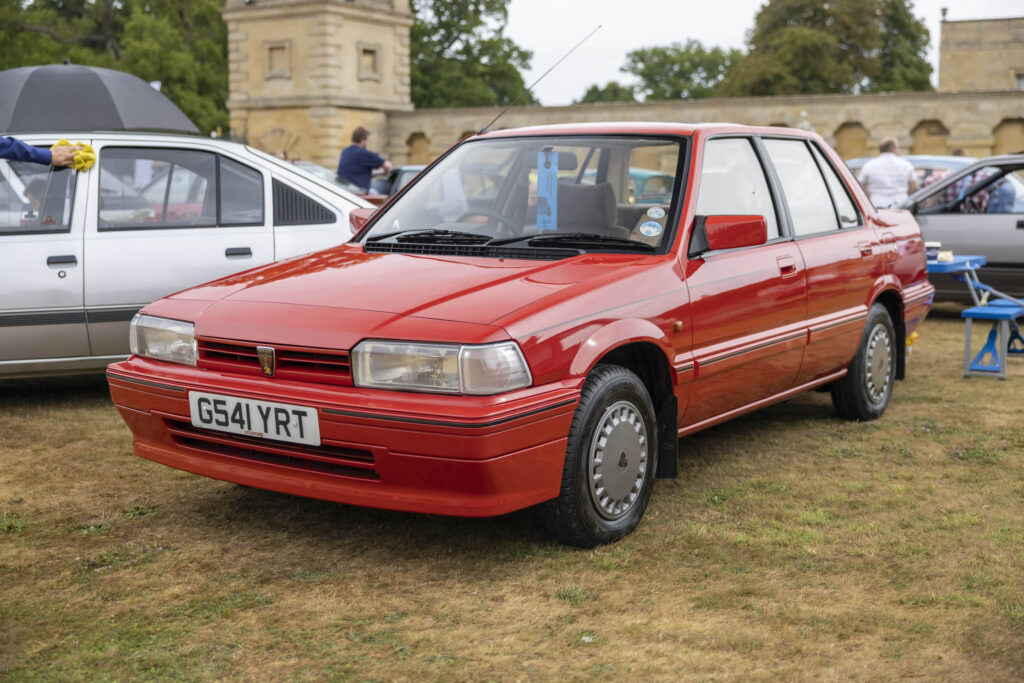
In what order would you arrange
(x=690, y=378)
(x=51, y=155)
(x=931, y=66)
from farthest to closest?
(x=931, y=66), (x=51, y=155), (x=690, y=378)

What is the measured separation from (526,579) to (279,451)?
37.8 inches

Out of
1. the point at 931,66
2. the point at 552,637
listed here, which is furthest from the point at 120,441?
the point at 931,66

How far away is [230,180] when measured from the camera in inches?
274

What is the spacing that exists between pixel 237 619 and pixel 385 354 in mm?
948

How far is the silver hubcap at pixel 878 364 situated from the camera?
6379 mm

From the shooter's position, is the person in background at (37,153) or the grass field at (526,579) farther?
the person in background at (37,153)

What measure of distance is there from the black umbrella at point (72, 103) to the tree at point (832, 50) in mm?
46546

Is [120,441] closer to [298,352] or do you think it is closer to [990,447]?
[298,352]

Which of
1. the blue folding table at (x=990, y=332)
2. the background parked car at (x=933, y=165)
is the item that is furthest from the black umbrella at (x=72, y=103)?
the background parked car at (x=933, y=165)

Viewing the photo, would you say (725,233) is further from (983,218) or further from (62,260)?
(983,218)

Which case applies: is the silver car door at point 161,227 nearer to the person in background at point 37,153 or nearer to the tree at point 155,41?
the person in background at point 37,153

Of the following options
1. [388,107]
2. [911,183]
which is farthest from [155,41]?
[911,183]

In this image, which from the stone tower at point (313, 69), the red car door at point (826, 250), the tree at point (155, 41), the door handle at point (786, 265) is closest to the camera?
the door handle at point (786, 265)

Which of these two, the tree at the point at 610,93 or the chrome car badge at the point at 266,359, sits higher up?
the tree at the point at 610,93
